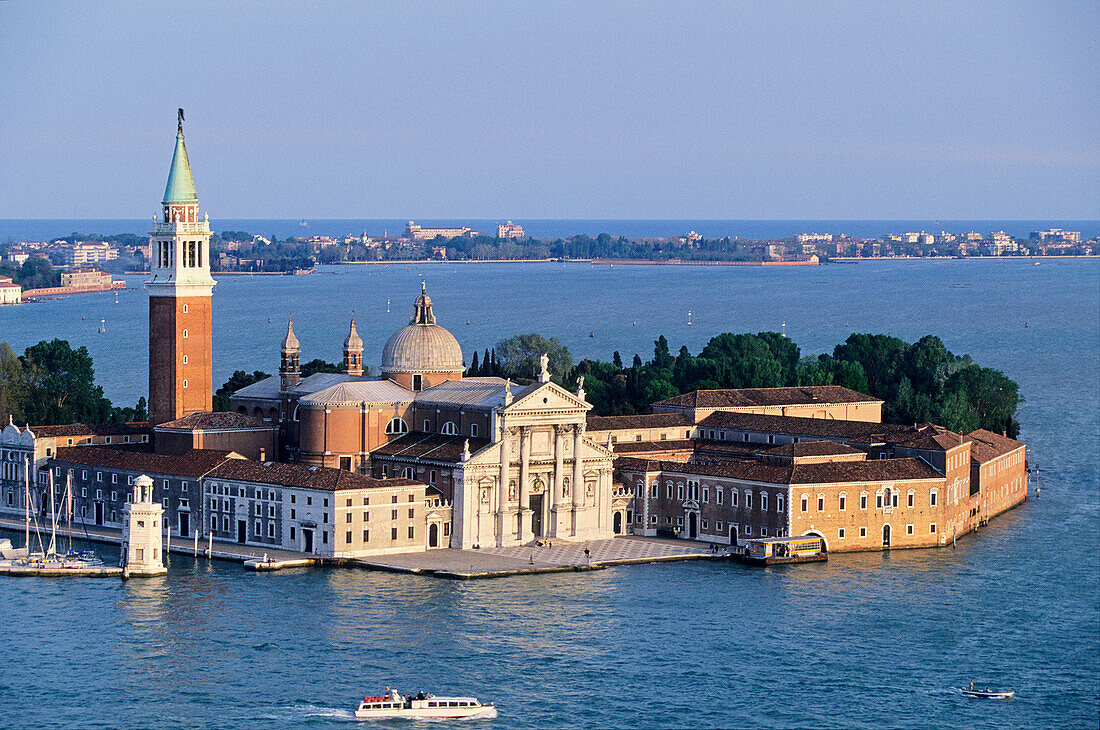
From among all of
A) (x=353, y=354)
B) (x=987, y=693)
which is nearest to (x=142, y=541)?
(x=353, y=354)

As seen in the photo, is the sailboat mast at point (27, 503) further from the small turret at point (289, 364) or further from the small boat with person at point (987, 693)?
the small boat with person at point (987, 693)

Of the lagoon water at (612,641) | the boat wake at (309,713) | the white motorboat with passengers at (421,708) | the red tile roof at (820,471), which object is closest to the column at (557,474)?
the red tile roof at (820,471)

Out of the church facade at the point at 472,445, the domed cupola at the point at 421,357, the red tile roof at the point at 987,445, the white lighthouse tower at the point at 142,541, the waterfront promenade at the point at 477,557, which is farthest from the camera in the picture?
the red tile roof at the point at 987,445

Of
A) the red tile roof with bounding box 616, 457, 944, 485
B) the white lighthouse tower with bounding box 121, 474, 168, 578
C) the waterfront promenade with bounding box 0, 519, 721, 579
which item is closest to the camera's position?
the white lighthouse tower with bounding box 121, 474, 168, 578

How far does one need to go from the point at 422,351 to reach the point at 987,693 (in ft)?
83.2

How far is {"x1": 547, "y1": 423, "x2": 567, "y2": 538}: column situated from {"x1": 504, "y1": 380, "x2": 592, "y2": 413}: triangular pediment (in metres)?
0.65

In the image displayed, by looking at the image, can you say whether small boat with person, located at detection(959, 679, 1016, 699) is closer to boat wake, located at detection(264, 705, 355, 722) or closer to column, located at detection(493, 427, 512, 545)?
boat wake, located at detection(264, 705, 355, 722)

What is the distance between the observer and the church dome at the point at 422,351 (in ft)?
195

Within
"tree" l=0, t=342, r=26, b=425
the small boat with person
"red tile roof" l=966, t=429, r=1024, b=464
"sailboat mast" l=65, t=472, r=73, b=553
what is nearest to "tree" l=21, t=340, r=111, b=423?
"tree" l=0, t=342, r=26, b=425

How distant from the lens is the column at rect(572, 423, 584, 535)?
56125 mm

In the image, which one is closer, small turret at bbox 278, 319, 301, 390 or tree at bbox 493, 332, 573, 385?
small turret at bbox 278, 319, 301, 390

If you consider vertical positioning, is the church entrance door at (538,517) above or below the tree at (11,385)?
below
